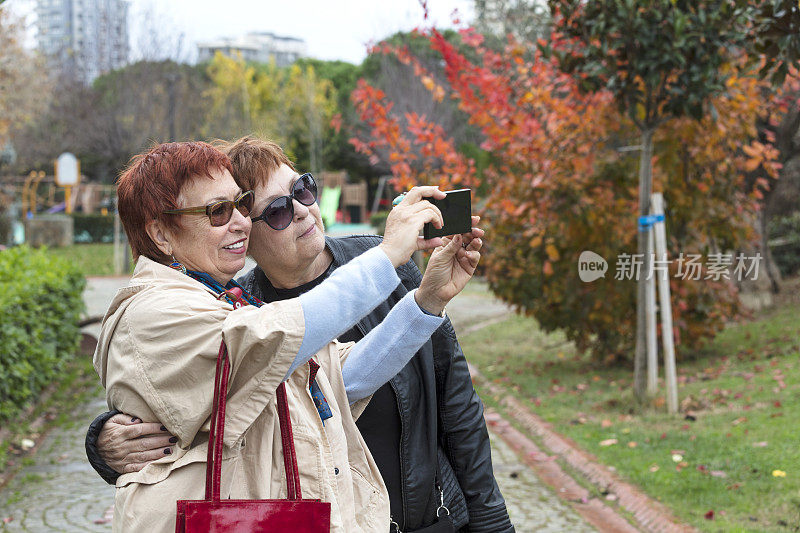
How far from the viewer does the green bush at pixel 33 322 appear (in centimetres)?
712

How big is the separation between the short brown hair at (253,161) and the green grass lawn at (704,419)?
351 centimetres

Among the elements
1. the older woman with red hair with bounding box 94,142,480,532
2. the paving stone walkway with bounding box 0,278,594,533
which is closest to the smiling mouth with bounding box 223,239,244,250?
the older woman with red hair with bounding box 94,142,480,532

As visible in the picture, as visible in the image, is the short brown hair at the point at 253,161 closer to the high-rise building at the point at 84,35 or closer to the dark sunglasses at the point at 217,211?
the dark sunglasses at the point at 217,211

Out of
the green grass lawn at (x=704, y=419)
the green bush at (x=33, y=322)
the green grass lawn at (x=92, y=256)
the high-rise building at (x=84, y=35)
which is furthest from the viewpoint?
the high-rise building at (x=84, y=35)

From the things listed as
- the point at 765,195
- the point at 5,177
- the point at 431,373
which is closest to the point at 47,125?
the point at 5,177

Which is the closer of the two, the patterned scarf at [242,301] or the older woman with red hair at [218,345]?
the older woman with red hair at [218,345]

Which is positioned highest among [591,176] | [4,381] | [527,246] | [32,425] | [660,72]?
→ [660,72]

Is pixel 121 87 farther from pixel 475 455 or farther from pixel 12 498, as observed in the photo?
pixel 475 455

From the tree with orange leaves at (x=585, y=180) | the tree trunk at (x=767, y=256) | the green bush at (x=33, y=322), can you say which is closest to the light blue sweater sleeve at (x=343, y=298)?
the green bush at (x=33, y=322)

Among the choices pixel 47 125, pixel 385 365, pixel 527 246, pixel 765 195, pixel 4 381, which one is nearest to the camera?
pixel 385 365

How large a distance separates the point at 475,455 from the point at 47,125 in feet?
125

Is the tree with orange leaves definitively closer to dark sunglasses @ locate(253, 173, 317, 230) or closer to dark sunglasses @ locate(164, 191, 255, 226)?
dark sunglasses @ locate(253, 173, 317, 230)

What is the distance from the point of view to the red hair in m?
1.96

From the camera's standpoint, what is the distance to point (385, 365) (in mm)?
2271
